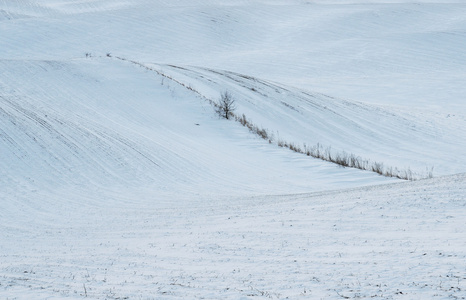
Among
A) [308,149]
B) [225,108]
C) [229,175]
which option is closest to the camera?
[229,175]

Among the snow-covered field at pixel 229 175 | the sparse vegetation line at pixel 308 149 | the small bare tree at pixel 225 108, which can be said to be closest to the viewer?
the snow-covered field at pixel 229 175

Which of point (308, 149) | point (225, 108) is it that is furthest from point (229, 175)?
point (225, 108)

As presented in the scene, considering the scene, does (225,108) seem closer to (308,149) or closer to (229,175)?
(308,149)

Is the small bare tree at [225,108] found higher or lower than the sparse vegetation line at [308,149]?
higher

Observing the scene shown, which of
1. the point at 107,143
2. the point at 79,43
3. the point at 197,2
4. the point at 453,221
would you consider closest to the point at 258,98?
the point at 107,143

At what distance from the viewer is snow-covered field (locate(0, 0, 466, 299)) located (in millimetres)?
8047

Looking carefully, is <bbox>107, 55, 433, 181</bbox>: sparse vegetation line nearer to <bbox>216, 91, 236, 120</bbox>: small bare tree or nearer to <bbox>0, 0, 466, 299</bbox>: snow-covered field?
<bbox>216, 91, 236, 120</bbox>: small bare tree

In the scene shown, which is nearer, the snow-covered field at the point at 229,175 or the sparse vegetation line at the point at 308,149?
the snow-covered field at the point at 229,175

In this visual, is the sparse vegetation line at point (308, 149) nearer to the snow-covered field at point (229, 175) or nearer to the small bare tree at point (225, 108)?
the small bare tree at point (225, 108)

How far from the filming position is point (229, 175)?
20.5 metres

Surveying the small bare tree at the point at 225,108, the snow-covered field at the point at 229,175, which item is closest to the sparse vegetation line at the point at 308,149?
the small bare tree at the point at 225,108

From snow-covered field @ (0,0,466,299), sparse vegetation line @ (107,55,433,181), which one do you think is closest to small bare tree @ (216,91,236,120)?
sparse vegetation line @ (107,55,433,181)

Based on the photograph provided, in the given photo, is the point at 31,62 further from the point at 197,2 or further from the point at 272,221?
the point at 197,2

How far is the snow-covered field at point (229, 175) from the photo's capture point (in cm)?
805
